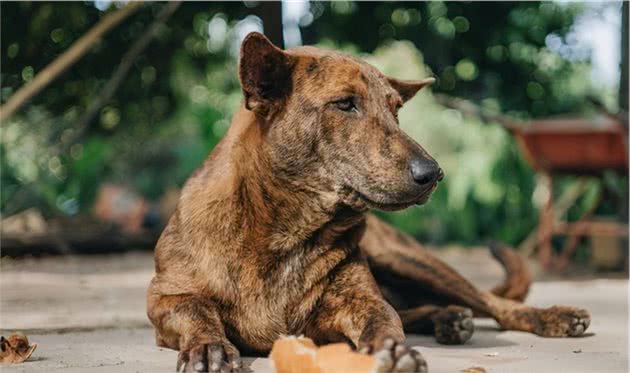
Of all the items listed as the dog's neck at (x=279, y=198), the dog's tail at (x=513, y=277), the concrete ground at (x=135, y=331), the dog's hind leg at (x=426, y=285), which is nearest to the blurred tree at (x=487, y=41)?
the concrete ground at (x=135, y=331)

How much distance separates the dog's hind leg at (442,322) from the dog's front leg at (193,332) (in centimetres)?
99

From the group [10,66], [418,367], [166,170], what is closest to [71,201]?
[166,170]

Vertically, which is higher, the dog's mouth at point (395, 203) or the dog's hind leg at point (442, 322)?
the dog's mouth at point (395, 203)

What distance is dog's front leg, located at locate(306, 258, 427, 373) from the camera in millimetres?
2922

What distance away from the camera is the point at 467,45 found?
13.3 m

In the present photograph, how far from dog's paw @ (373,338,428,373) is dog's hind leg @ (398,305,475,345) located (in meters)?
1.15

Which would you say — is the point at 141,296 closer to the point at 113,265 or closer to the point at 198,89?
the point at 113,265

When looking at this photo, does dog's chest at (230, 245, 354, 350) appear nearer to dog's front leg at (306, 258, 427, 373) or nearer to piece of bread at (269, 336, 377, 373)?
dog's front leg at (306, 258, 427, 373)

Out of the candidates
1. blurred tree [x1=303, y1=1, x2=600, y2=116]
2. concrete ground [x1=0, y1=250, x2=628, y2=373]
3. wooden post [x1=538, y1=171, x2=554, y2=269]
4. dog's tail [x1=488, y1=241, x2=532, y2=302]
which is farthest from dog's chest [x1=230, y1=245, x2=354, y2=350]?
blurred tree [x1=303, y1=1, x2=600, y2=116]

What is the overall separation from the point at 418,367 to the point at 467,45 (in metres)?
11.3

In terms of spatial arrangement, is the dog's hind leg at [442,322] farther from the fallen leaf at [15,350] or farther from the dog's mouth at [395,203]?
the fallen leaf at [15,350]

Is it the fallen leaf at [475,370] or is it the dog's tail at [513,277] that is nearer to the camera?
the fallen leaf at [475,370]

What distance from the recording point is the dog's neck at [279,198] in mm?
3148

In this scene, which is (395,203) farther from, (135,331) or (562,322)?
(135,331)
